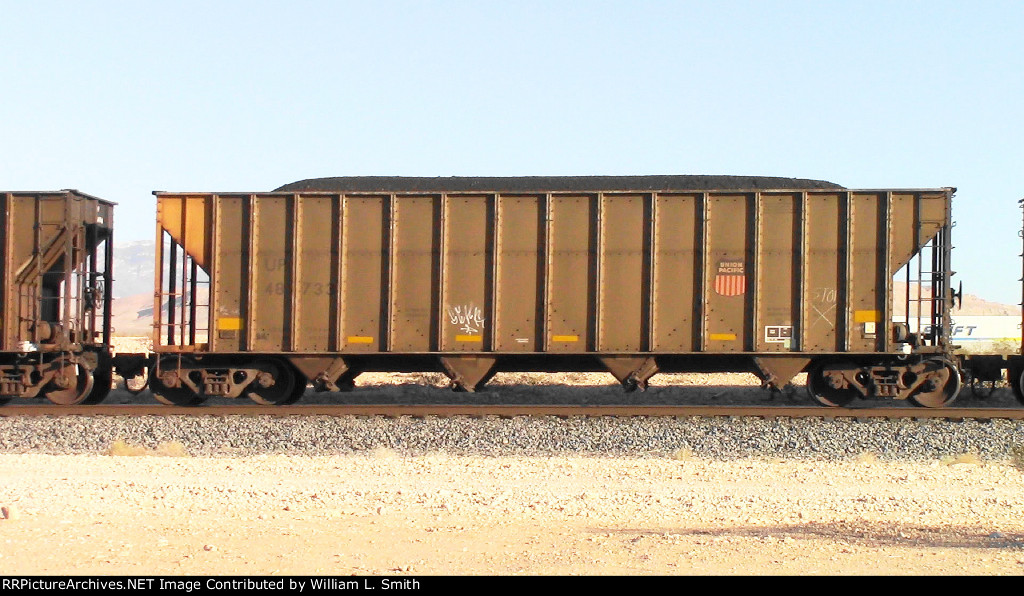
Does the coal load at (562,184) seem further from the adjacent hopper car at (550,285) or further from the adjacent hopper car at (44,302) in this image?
the adjacent hopper car at (44,302)

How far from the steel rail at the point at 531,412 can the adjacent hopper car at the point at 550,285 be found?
2.68ft

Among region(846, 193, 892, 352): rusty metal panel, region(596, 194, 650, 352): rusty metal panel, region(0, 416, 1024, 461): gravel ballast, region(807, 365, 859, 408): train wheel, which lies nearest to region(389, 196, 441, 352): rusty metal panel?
region(0, 416, 1024, 461): gravel ballast

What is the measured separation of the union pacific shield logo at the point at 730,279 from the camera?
1526cm

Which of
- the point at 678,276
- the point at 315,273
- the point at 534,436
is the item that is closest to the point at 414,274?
the point at 315,273

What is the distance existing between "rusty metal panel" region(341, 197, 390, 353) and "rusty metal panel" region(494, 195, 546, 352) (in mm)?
1834

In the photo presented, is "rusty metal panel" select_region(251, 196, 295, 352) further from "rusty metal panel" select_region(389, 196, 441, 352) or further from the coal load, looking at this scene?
"rusty metal panel" select_region(389, 196, 441, 352)

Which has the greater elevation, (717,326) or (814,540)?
(717,326)

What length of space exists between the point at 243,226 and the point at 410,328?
3.17 m

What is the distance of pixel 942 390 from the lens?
1541 cm

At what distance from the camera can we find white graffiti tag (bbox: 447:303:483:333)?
15.5 m

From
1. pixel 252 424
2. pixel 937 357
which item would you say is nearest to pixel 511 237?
pixel 252 424

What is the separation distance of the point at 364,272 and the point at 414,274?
0.81 meters
